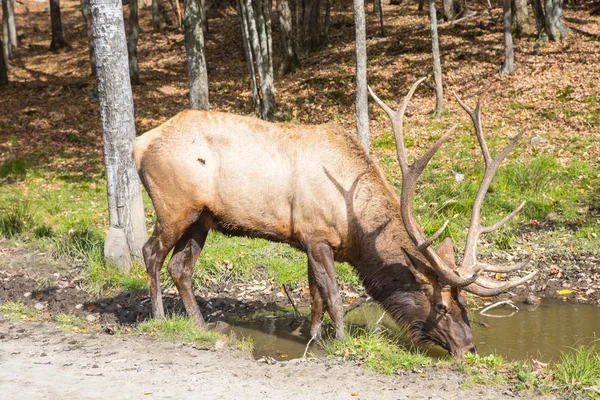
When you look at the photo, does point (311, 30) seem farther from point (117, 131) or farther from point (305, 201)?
point (305, 201)

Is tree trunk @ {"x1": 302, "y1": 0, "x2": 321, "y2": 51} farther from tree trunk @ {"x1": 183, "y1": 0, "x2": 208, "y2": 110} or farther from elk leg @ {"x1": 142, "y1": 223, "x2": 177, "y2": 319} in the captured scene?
elk leg @ {"x1": 142, "y1": 223, "x2": 177, "y2": 319}

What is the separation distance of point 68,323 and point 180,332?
1.25 metres

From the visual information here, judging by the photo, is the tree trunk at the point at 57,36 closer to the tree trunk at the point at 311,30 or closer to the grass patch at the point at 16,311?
the tree trunk at the point at 311,30

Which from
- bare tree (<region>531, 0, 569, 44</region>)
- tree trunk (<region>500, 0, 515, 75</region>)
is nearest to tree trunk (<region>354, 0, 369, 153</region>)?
tree trunk (<region>500, 0, 515, 75</region>)

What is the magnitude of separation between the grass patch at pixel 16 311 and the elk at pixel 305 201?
1.36 m

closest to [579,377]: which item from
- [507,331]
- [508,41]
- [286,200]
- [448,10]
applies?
[507,331]

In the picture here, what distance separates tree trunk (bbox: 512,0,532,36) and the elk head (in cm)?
1821

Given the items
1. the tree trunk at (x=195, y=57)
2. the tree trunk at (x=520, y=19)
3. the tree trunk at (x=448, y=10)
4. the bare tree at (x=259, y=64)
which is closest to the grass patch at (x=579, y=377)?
the tree trunk at (x=195, y=57)

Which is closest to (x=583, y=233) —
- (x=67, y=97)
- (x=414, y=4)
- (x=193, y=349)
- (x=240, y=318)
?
(x=240, y=318)

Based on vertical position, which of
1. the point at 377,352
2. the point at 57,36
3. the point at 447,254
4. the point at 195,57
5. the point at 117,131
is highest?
the point at 57,36

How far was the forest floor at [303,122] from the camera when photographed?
8.07 meters

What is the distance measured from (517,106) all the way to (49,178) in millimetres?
11616

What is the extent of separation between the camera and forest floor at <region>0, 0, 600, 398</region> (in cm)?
807

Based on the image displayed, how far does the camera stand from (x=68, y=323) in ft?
23.3
